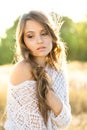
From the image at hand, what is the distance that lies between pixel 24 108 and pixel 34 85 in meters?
0.20

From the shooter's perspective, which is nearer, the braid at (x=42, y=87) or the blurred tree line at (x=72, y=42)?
the braid at (x=42, y=87)

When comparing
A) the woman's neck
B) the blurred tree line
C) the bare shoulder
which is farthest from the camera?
the blurred tree line

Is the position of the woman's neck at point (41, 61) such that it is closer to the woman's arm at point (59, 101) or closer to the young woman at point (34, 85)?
the young woman at point (34, 85)

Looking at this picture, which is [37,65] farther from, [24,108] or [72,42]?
[72,42]

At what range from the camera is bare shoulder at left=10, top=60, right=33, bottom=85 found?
14.2ft

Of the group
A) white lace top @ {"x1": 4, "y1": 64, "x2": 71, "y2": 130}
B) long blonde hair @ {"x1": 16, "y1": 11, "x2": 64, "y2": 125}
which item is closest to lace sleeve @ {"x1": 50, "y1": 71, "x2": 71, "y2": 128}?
white lace top @ {"x1": 4, "y1": 64, "x2": 71, "y2": 130}

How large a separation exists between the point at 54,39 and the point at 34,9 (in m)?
0.30

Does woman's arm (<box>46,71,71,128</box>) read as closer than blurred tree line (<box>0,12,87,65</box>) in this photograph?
Yes

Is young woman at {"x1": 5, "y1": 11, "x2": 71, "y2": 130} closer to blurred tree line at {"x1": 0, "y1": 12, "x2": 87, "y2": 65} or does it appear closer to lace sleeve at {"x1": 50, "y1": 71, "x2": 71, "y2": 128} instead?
lace sleeve at {"x1": 50, "y1": 71, "x2": 71, "y2": 128}

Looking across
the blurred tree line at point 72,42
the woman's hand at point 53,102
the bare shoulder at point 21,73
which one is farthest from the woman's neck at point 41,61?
the blurred tree line at point 72,42

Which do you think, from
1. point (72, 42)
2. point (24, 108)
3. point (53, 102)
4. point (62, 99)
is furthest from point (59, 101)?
point (72, 42)

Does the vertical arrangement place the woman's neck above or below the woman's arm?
above

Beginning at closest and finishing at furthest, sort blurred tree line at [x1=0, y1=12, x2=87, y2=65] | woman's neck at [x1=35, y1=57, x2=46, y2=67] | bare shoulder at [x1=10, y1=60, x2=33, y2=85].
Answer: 1. bare shoulder at [x1=10, y1=60, x2=33, y2=85]
2. woman's neck at [x1=35, y1=57, x2=46, y2=67]
3. blurred tree line at [x1=0, y1=12, x2=87, y2=65]

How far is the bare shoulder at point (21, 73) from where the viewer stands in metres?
4.33
